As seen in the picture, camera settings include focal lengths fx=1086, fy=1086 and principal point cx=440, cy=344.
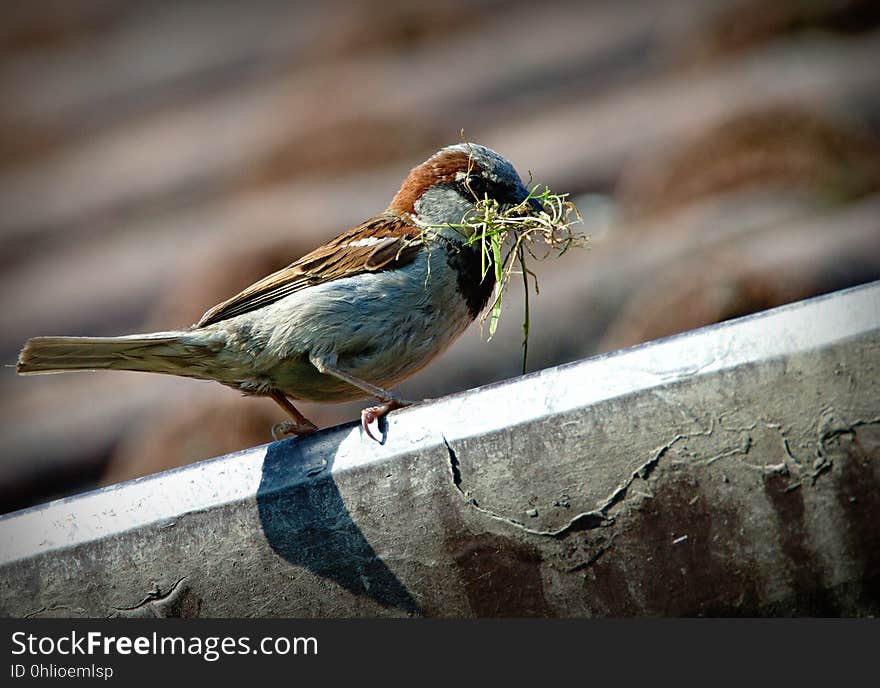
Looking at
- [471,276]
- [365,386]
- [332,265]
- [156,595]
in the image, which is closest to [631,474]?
[156,595]

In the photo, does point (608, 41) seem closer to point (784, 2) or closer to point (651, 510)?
point (784, 2)

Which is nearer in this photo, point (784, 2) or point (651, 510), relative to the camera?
point (651, 510)

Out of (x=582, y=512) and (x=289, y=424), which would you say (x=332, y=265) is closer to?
(x=289, y=424)

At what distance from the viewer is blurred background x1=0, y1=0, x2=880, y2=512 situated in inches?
117

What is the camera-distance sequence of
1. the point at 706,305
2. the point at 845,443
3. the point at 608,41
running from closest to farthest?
the point at 845,443 → the point at 706,305 → the point at 608,41

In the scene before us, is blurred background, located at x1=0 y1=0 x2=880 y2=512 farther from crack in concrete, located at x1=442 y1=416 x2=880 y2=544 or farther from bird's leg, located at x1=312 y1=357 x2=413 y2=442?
crack in concrete, located at x1=442 y1=416 x2=880 y2=544

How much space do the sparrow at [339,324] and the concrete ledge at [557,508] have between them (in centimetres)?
71

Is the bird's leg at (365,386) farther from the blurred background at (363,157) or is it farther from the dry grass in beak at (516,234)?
the blurred background at (363,157)

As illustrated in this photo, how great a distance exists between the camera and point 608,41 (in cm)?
382

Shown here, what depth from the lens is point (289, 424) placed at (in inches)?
109

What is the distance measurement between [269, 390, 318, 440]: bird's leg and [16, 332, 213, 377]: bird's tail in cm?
23

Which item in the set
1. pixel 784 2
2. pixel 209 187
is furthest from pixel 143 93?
pixel 784 2

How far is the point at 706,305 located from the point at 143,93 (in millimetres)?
2459

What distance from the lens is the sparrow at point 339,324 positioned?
104 inches
